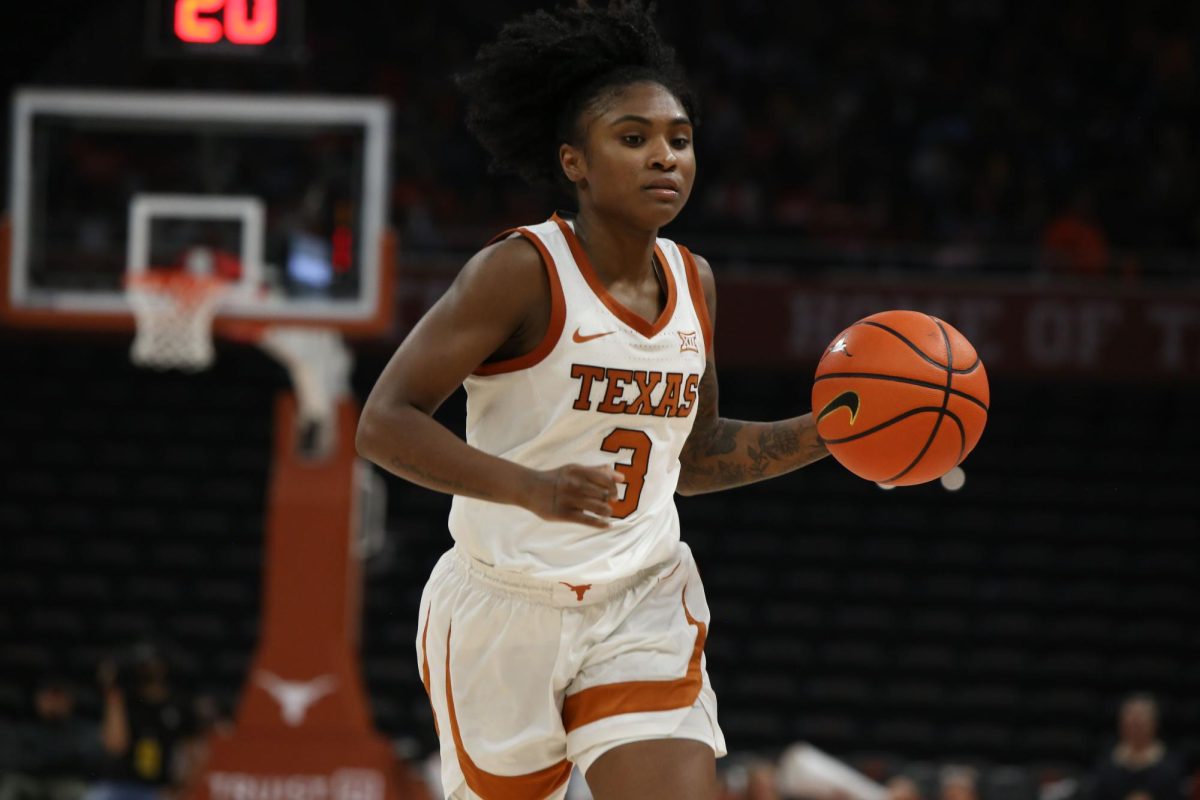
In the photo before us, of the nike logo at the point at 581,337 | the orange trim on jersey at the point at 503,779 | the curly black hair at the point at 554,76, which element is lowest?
the orange trim on jersey at the point at 503,779

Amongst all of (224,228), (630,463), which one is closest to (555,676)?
(630,463)

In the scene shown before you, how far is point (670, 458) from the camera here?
3.32 meters

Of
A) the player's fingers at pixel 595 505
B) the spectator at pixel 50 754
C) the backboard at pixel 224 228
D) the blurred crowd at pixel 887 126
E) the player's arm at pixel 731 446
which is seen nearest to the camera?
the player's fingers at pixel 595 505

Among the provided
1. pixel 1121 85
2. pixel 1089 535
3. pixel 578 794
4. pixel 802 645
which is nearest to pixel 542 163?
pixel 578 794

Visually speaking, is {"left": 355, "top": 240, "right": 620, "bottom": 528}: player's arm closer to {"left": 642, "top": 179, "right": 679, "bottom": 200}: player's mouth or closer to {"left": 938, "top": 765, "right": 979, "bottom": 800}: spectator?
{"left": 642, "top": 179, "right": 679, "bottom": 200}: player's mouth

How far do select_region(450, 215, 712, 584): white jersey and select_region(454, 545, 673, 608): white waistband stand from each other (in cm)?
2

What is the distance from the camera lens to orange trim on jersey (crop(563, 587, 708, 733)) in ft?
10.4

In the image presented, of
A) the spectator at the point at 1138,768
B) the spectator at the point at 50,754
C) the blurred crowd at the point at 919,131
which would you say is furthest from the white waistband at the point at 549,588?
the blurred crowd at the point at 919,131

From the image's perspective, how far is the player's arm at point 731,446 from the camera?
350cm

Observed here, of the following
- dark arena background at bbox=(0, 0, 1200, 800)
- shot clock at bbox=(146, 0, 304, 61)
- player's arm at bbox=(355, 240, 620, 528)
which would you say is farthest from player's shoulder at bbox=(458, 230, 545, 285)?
dark arena background at bbox=(0, 0, 1200, 800)

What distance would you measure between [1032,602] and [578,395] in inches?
367

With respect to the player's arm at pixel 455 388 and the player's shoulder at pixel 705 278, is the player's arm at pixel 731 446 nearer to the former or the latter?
the player's shoulder at pixel 705 278

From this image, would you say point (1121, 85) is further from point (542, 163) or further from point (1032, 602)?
point (542, 163)

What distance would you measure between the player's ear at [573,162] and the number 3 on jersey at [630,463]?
49cm
